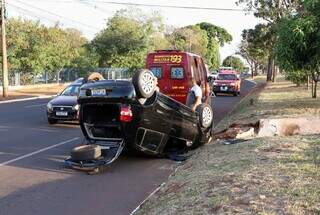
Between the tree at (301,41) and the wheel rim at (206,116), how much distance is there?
18.7ft

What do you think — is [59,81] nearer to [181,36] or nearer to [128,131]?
[128,131]

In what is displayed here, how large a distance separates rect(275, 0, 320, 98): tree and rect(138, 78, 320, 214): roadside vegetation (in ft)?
25.3

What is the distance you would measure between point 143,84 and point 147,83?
0.11m

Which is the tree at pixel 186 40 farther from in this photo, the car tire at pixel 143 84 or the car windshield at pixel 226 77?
the car tire at pixel 143 84

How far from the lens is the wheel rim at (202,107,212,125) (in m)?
13.1

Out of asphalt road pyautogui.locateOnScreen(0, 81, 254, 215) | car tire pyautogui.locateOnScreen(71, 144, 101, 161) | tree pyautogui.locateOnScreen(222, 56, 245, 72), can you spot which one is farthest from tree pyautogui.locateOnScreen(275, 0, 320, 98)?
tree pyautogui.locateOnScreen(222, 56, 245, 72)

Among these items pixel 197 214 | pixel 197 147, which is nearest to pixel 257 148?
pixel 197 147

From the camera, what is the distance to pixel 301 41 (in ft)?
58.0

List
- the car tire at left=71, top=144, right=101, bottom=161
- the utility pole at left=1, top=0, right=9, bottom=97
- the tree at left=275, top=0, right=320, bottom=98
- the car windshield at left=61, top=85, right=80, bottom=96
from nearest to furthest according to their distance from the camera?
1. the car tire at left=71, top=144, right=101, bottom=161
2. the tree at left=275, top=0, right=320, bottom=98
3. the car windshield at left=61, top=85, right=80, bottom=96
4. the utility pole at left=1, top=0, right=9, bottom=97

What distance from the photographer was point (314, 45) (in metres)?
18.0

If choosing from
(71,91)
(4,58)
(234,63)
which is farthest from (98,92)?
(234,63)

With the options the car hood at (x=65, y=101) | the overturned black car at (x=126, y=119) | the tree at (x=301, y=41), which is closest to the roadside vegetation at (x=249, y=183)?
the overturned black car at (x=126, y=119)

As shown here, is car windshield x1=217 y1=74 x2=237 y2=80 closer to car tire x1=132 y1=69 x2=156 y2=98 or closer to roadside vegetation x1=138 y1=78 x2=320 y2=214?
car tire x1=132 y1=69 x2=156 y2=98

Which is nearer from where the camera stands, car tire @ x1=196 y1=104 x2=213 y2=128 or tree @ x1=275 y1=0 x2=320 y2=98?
car tire @ x1=196 y1=104 x2=213 y2=128
